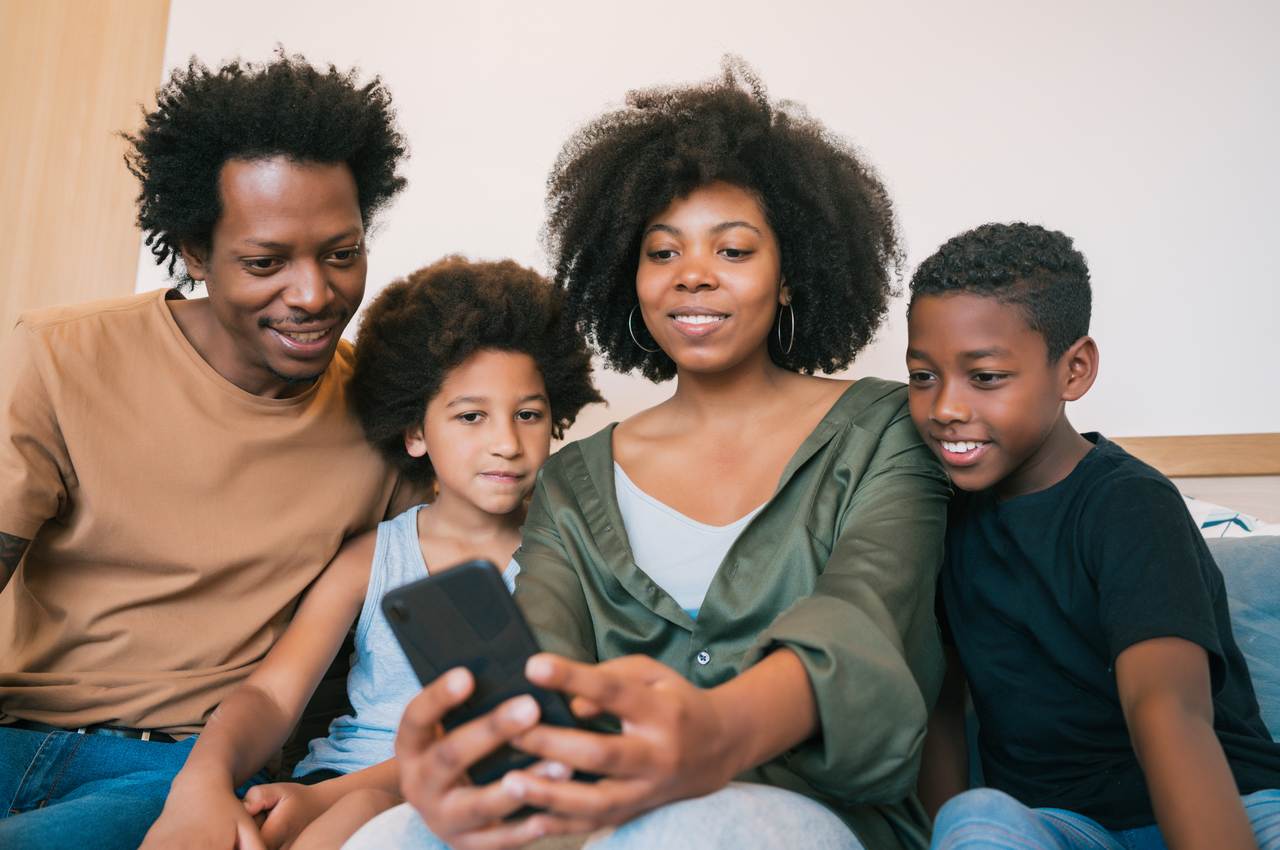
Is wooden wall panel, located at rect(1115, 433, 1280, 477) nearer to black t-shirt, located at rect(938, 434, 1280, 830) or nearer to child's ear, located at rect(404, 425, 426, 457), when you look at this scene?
black t-shirt, located at rect(938, 434, 1280, 830)

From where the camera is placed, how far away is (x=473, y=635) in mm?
859

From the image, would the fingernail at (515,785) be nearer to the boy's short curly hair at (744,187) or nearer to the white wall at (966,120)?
the boy's short curly hair at (744,187)

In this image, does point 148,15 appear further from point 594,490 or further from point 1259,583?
point 1259,583

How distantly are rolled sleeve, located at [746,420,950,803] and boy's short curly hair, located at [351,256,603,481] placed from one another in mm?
860

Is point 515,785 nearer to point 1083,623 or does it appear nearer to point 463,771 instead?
point 463,771

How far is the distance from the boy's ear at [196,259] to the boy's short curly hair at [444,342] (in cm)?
30

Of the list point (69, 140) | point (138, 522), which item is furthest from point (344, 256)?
point (69, 140)

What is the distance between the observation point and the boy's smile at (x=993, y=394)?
142 centimetres

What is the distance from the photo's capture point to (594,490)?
153 cm

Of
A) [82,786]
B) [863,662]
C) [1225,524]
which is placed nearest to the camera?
[863,662]

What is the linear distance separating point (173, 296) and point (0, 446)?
40 centimetres

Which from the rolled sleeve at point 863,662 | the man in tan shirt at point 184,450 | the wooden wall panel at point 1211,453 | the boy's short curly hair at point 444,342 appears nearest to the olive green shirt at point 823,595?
the rolled sleeve at point 863,662

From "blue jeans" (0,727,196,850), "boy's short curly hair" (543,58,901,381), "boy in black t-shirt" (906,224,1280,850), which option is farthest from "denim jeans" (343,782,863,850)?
"boy's short curly hair" (543,58,901,381)

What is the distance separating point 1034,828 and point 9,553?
4.64 feet
